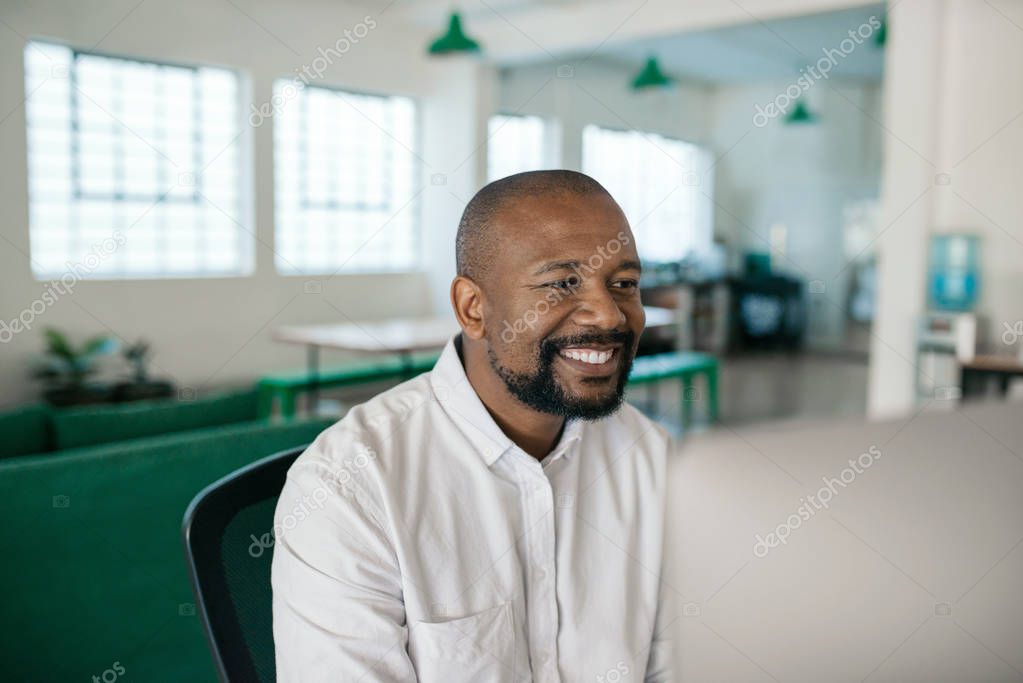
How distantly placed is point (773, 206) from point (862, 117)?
1.34m

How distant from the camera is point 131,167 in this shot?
6145 millimetres

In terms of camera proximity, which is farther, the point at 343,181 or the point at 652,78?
the point at 343,181

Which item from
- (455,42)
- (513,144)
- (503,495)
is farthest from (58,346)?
(503,495)

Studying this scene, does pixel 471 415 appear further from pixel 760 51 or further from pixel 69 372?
pixel 760 51

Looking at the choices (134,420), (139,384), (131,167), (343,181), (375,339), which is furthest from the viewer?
(343,181)

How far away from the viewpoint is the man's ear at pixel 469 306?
3.83 ft

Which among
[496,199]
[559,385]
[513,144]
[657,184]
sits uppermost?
[513,144]

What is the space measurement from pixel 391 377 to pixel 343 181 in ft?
8.00

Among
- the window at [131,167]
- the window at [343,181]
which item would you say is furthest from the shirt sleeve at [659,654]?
the window at [343,181]

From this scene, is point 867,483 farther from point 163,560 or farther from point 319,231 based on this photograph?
point 319,231

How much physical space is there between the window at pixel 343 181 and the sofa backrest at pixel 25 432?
17.3ft

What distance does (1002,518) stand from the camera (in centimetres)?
66

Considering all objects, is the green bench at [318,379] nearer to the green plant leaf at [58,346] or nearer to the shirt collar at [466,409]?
the green plant leaf at [58,346]

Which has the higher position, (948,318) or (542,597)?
(948,318)
